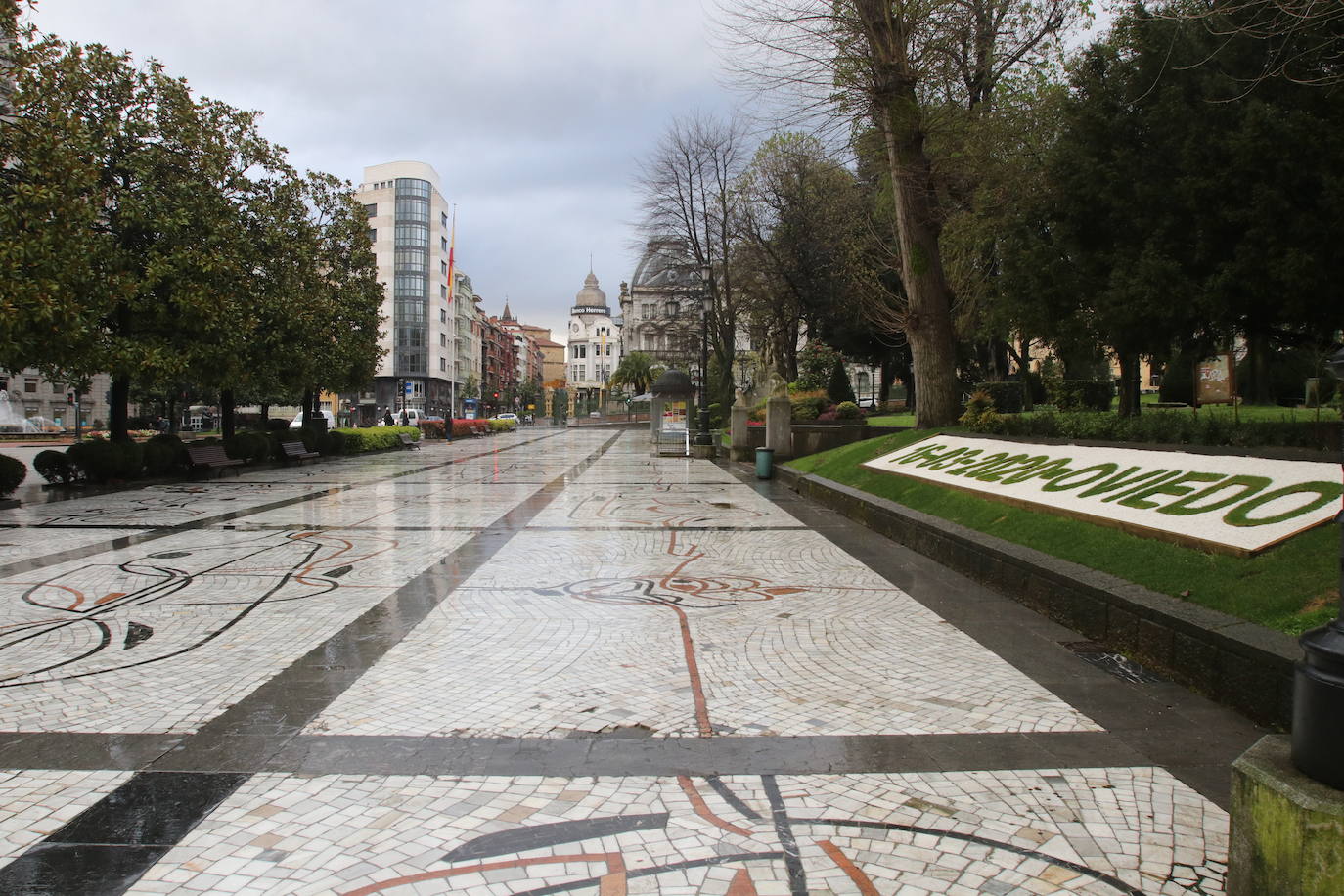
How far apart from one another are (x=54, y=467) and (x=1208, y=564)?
782 inches

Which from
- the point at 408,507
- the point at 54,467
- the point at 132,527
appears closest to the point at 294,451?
the point at 54,467

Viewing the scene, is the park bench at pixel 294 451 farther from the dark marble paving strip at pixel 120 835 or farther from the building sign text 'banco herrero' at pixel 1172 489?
the dark marble paving strip at pixel 120 835

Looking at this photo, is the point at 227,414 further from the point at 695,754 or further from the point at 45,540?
the point at 695,754

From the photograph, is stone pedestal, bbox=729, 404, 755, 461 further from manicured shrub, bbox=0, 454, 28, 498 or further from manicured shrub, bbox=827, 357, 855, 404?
manicured shrub, bbox=0, 454, 28, 498

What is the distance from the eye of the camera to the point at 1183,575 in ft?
19.0

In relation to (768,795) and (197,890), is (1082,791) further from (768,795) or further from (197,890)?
(197,890)

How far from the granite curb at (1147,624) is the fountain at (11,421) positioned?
54.6m

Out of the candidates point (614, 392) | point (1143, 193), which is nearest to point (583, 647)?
point (1143, 193)

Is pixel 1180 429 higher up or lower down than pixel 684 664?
higher up

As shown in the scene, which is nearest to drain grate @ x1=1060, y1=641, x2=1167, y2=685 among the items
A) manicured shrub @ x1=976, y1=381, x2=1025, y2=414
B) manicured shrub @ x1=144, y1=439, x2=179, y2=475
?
manicured shrub @ x1=144, y1=439, x2=179, y2=475

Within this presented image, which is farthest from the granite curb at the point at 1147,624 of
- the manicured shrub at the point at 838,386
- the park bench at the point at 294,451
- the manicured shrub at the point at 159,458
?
the manicured shrub at the point at 838,386

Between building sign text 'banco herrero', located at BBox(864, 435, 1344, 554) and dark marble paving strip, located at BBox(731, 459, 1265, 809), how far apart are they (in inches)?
49.8

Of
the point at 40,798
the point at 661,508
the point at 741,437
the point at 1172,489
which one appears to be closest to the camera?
the point at 40,798

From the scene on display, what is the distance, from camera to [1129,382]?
16469mm
